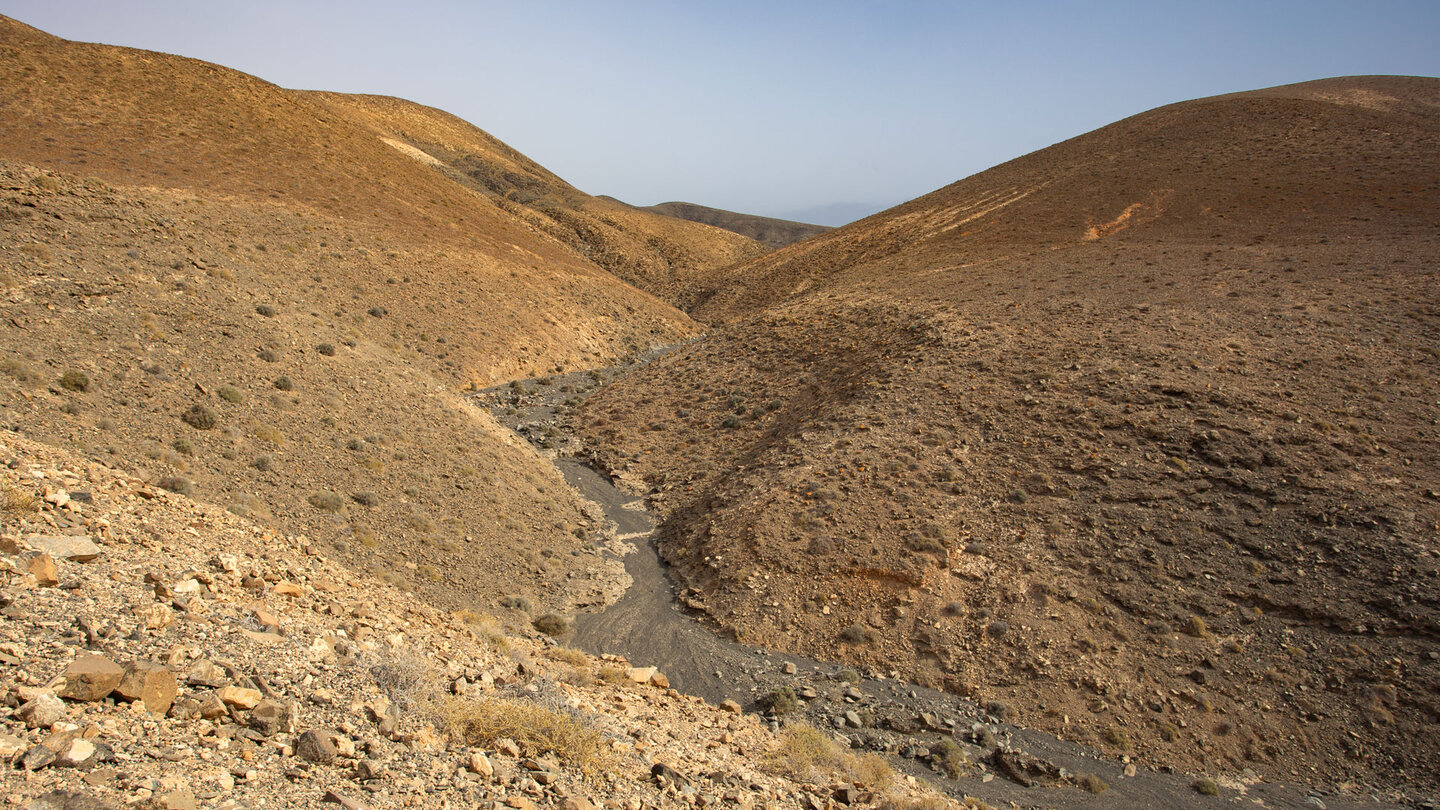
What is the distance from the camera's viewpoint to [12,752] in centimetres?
480

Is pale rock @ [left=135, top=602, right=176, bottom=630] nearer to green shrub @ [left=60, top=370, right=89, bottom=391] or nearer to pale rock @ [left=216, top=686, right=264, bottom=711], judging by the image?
pale rock @ [left=216, top=686, right=264, bottom=711]

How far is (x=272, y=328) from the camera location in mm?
19156

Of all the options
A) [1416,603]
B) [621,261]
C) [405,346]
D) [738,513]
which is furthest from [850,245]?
[1416,603]

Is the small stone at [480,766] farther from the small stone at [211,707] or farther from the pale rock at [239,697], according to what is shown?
the small stone at [211,707]

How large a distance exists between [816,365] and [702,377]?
5097mm

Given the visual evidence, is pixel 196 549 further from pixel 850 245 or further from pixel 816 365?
pixel 850 245

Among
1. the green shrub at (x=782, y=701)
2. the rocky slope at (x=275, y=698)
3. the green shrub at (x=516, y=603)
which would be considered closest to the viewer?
the rocky slope at (x=275, y=698)

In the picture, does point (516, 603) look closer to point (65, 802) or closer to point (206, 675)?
point (206, 675)

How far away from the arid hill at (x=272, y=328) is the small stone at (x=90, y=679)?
23.2ft

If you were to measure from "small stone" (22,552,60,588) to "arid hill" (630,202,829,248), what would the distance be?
125m

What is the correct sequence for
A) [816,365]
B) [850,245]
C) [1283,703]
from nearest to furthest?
[1283,703]
[816,365]
[850,245]

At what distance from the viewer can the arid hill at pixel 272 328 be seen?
1413cm

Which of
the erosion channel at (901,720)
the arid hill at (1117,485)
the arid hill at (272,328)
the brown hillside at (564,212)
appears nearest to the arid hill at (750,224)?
the brown hillside at (564,212)

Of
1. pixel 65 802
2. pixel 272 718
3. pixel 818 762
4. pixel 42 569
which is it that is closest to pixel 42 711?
pixel 65 802
